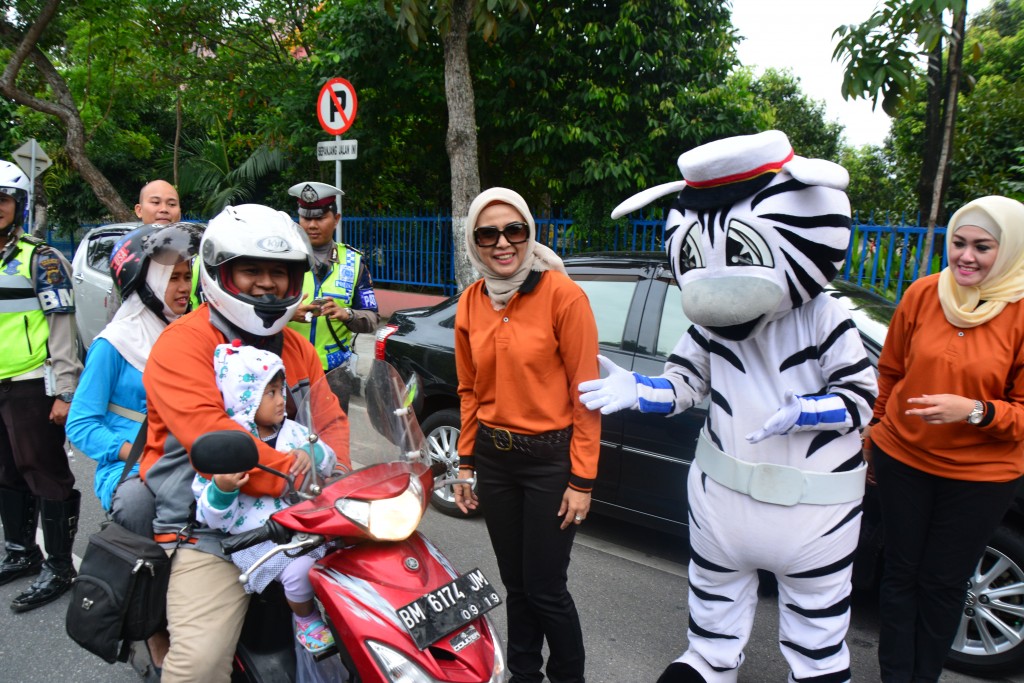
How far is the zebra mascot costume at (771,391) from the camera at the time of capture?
203 centimetres

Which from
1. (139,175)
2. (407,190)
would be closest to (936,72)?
(407,190)

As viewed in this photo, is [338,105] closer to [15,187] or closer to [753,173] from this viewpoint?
[15,187]

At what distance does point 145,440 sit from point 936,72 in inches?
255

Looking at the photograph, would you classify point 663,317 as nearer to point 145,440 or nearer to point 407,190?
point 145,440

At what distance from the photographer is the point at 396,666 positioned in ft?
5.79

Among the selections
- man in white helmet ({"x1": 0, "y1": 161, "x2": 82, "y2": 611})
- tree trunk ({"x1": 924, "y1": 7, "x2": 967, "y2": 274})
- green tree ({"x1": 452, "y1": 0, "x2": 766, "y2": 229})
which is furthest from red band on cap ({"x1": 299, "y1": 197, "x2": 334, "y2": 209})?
green tree ({"x1": 452, "y1": 0, "x2": 766, "y2": 229})

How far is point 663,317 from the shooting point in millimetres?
3844

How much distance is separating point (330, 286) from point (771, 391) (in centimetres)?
242

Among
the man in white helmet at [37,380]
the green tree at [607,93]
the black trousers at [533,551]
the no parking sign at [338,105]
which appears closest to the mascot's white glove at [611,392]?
the black trousers at [533,551]

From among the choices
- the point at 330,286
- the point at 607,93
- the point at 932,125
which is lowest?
the point at 330,286

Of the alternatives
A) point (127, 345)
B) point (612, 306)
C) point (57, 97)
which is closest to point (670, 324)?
point (612, 306)

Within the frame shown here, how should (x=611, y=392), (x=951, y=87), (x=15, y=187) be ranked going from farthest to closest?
1. (x=951, y=87)
2. (x=15, y=187)
3. (x=611, y=392)

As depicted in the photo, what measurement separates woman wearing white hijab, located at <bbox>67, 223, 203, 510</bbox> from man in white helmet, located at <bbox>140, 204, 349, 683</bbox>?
432 mm

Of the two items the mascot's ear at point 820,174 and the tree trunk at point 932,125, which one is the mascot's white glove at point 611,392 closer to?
the mascot's ear at point 820,174
